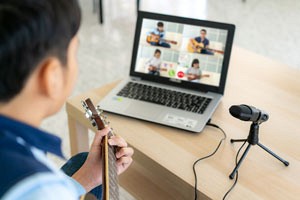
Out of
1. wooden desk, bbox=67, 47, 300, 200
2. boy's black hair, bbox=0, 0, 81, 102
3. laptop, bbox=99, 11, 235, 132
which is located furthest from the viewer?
laptop, bbox=99, 11, 235, 132

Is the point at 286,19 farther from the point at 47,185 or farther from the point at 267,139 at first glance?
the point at 47,185

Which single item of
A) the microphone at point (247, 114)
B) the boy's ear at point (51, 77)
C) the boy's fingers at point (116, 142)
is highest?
the boy's ear at point (51, 77)

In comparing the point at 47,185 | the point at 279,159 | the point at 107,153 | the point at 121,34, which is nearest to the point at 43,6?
the point at 47,185

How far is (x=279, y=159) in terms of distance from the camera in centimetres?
99

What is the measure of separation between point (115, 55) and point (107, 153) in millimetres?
1799

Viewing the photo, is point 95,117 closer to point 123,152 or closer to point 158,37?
point 123,152

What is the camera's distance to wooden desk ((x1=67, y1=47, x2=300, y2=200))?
933mm

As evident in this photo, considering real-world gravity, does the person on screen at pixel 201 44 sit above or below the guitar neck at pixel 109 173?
above

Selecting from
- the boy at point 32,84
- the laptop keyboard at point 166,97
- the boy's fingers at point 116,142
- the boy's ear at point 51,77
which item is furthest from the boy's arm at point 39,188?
the laptop keyboard at point 166,97

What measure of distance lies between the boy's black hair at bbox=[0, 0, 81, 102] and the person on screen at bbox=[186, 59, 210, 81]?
0.69 metres

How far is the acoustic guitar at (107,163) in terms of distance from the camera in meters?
0.81

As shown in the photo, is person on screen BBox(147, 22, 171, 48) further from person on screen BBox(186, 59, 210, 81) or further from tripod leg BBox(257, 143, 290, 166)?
tripod leg BBox(257, 143, 290, 166)

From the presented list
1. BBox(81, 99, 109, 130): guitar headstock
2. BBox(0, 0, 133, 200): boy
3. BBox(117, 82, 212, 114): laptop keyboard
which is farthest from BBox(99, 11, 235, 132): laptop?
BBox(0, 0, 133, 200): boy

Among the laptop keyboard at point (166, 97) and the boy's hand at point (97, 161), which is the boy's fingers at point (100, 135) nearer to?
the boy's hand at point (97, 161)
